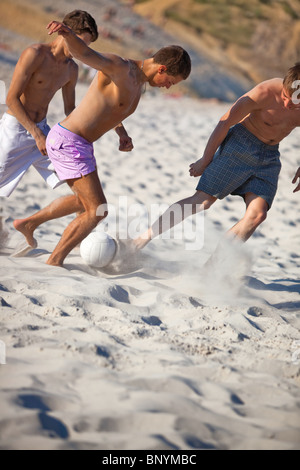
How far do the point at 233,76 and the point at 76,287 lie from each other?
1863 cm

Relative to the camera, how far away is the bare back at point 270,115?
147 inches

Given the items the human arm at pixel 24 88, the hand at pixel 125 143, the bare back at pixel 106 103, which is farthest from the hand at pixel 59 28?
the hand at pixel 125 143

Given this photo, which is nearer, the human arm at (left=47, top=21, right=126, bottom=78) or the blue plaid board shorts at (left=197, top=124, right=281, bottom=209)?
the human arm at (left=47, top=21, right=126, bottom=78)

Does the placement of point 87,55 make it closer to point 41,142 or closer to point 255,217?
point 41,142

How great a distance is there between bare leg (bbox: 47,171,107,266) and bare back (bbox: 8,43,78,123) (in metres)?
0.77

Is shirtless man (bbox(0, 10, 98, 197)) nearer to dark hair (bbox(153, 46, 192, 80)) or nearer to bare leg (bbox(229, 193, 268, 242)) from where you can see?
dark hair (bbox(153, 46, 192, 80))

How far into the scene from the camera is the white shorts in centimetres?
401

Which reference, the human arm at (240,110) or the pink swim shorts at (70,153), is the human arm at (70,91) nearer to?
the pink swim shorts at (70,153)

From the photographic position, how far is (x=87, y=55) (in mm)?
3088

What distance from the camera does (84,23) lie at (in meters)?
3.63

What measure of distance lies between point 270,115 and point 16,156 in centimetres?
192

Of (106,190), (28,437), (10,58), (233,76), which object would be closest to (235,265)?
(28,437)

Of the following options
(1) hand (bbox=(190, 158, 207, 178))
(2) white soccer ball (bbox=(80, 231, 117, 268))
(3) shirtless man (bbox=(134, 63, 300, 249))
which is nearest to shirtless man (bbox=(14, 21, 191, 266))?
(2) white soccer ball (bbox=(80, 231, 117, 268))
